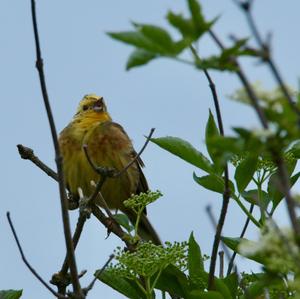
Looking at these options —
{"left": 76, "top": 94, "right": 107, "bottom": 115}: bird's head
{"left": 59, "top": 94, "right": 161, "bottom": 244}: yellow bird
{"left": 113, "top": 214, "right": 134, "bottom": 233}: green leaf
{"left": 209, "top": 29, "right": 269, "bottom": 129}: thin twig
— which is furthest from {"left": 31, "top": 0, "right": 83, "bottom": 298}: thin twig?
{"left": 76, "top": 94, "right": 107, "bottom": 115}: bird's head

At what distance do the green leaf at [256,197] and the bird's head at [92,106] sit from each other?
4.57m

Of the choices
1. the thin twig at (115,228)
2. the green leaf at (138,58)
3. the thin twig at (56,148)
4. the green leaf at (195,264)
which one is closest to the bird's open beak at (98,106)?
the thin twig at (115,228)

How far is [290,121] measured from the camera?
1.25 m

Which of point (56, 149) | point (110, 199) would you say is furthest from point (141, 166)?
point (56, 149)

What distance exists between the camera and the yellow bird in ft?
22.5

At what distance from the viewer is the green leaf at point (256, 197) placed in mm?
3110

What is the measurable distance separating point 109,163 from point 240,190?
4.04 m

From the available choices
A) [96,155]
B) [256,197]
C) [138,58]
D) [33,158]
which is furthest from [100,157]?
[138,58]

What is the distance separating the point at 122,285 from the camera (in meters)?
3.13

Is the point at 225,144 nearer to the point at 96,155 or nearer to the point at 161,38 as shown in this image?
the point at 161,38

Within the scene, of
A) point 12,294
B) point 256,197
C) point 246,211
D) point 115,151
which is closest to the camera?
point 246,211

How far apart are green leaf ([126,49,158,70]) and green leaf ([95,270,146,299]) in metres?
1.78

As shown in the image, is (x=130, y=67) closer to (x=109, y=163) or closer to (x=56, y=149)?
(x=56, y=149)

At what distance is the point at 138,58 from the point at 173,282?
1827 millimetres
